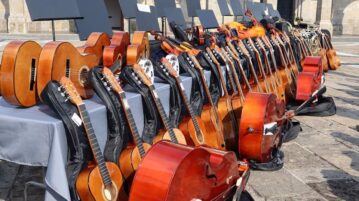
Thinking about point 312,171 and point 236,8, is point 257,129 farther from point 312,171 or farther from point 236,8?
point 236,8

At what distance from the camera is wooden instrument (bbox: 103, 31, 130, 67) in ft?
10.4

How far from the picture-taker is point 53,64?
98.5 inches

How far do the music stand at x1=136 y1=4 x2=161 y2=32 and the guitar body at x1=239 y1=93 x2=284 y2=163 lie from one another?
5.91 ft

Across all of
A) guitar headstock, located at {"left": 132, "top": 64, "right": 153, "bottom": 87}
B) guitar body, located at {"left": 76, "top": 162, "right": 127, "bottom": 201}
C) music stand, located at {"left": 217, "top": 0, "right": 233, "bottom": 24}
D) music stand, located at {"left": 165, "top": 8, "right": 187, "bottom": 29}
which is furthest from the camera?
music stand, located at {"left": 217, "top": 0, "right": 233, "bottom": 24}

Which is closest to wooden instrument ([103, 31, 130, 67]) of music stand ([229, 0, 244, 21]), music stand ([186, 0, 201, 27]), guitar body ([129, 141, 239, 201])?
guitar body ([129, 141, 239, 201])

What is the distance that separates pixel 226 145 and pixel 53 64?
1900 millimetres

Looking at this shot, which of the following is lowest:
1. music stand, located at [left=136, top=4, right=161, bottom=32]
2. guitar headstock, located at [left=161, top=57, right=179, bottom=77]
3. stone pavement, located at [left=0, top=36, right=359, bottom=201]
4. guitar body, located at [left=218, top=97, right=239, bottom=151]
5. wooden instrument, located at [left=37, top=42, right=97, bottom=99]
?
stone pavement, located at [left=0, top=36, right=359, bottom=201]

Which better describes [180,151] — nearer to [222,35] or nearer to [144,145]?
[144,145]

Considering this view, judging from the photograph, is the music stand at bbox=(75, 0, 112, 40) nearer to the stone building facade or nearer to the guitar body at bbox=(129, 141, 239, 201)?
the guitar body at bbox=(129, 141, 239, 201)

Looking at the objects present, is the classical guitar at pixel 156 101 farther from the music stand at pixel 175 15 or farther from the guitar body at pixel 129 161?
the music stand at pixel 175 15

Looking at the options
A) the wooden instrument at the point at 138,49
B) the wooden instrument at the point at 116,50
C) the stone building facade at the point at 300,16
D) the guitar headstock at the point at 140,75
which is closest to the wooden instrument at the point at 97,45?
the wooden instrument at the point at 116,50

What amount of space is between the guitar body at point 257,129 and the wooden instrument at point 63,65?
4.38ft

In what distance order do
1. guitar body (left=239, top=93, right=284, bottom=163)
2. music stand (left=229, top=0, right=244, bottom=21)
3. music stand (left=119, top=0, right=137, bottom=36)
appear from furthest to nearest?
music stand (left=229, top=0, right=244, bottom=21), music stand (left=119, top=0, right=137, bottom=36), guitar body (left=239, top=93, right=284, bottom=163)

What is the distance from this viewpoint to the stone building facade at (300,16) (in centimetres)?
2064
